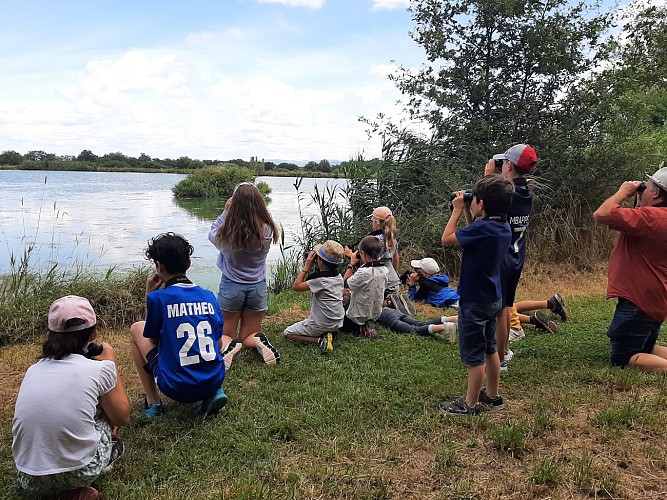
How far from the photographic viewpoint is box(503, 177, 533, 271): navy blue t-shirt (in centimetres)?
375

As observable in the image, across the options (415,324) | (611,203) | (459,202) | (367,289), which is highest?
(611,203)

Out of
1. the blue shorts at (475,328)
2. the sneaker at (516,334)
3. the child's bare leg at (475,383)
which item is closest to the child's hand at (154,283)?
the blue shorts at (475,328)

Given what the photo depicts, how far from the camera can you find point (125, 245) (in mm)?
11805

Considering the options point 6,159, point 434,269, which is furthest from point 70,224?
point 6,159

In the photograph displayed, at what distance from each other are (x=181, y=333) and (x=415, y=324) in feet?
9.02

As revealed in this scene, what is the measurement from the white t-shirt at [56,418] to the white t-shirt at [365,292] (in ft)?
9.52

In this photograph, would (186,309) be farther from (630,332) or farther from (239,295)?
(630,332)

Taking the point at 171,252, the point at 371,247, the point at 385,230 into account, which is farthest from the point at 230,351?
the point at 385,230

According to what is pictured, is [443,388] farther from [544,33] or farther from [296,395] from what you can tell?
[544,33]

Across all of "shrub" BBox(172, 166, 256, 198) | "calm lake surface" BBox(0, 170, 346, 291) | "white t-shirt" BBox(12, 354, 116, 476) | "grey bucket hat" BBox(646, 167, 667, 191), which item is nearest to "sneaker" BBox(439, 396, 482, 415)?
"white t-shirt" BBox(12, 354, 116, 476)

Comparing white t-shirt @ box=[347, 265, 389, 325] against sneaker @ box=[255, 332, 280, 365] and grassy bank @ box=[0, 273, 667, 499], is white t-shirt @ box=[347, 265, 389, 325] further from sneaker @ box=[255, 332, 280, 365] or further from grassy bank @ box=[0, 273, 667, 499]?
sneaker @ box=[255, 332, 280, 365]

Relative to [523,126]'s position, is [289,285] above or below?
below

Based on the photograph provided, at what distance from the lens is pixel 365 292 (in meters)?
5.07

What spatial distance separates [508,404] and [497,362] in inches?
12.5
